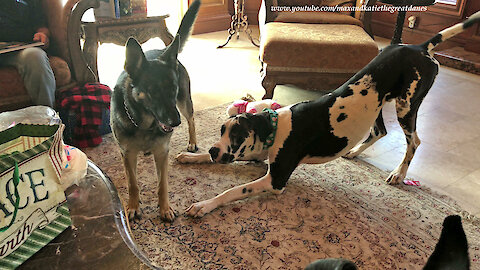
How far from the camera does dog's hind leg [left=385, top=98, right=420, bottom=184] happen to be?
1964mm

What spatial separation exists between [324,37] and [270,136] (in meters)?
1.29

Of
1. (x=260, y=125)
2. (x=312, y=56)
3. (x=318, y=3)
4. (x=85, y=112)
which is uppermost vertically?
(x=318, y=3)

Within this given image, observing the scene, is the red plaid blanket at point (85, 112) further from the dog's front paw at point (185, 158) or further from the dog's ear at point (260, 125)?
the dog's ear at point (260, 125)

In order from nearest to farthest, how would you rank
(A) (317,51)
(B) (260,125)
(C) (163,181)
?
(C) (163,181), (B) (260,125), (A) (317,51)

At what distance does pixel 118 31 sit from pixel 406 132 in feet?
6.07

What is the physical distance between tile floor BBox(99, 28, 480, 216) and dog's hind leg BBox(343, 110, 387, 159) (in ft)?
0.28

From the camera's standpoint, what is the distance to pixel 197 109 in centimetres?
287

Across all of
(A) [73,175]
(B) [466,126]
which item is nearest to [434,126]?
(B) [466,126]

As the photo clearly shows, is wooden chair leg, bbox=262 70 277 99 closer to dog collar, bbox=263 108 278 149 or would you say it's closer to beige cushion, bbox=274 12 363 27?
beige cushion, bbox=274 12 363 27

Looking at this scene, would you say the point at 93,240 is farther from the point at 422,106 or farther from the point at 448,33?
the point at 422,106

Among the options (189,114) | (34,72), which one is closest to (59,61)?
(34,72)

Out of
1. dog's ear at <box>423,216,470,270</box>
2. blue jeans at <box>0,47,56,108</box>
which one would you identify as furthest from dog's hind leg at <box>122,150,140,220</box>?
dog's ear at <box>423,216,470,270</box>

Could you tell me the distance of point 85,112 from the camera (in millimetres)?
2273

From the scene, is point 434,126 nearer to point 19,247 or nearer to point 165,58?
point 165,58
